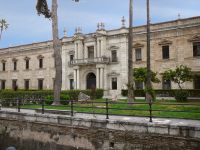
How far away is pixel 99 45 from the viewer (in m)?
29.5

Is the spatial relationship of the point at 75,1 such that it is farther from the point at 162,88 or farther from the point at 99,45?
the point at 162,88

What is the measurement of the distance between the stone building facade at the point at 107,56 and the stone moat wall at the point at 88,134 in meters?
18.0

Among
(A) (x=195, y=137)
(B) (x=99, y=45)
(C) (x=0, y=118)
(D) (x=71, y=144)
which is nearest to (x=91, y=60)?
(B) (x=99, y=45)

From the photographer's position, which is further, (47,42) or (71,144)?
(47,42)

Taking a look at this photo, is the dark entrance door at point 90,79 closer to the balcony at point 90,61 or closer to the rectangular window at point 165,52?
the balcony at point 90,61

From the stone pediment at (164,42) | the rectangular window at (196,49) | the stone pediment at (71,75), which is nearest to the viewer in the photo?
the rectangular window at (196,49)

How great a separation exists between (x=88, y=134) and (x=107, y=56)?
2312 cm

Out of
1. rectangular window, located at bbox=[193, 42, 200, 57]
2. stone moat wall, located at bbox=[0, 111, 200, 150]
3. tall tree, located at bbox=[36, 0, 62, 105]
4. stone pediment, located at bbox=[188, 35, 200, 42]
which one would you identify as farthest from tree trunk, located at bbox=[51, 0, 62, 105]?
rectangular window, located at bbox=[193, 42, 200, 57]

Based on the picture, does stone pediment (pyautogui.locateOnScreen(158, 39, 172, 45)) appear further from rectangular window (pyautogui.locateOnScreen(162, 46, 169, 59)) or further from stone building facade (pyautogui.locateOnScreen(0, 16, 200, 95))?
rectangular window (pyautogui.locateOnScreen(162, 46, 169, 59))

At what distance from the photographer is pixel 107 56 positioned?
29672mm

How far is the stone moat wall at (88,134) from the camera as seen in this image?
5812 millimetres

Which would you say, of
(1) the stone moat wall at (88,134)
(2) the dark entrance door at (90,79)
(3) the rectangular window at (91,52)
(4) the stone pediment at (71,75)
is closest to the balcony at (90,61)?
(3) the rectangular window at (91,52)

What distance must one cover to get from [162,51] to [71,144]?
71.5 ft

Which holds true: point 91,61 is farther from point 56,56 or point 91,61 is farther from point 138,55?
point 56,56
